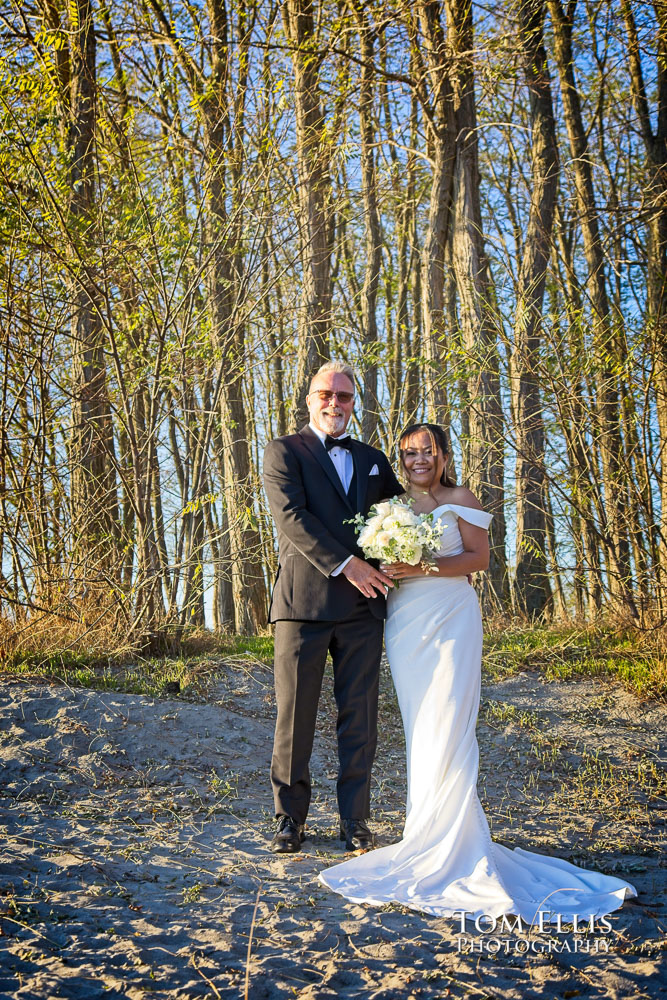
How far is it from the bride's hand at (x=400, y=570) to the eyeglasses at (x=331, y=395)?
0.90 metres

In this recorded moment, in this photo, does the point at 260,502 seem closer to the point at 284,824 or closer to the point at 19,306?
the point at 19,306

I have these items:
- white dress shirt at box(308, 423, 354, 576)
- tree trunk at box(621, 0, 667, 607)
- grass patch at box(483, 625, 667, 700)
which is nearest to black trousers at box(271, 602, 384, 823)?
white dress shirt at box(308, 423, 354, 576)

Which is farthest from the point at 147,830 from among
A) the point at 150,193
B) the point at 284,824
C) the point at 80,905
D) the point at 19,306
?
the point at 150,193

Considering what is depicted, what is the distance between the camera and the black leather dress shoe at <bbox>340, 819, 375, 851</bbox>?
4.16m

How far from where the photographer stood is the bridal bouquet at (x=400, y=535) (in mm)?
3990

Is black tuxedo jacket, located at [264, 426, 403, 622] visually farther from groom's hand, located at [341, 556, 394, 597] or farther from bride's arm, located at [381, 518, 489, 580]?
bride's arm, located at [381, 518, 489, 580]

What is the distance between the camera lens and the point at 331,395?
4.43m

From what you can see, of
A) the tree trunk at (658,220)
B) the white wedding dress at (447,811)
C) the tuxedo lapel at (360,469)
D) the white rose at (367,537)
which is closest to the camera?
the white wedding dress at (447,811)

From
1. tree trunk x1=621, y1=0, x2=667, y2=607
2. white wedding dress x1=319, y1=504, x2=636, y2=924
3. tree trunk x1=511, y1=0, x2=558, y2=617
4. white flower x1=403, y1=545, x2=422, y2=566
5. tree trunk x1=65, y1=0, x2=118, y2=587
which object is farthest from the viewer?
tree trunk x1=511, y1=0, x2=558, y2=617

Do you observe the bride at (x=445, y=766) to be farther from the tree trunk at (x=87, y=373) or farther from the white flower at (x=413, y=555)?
the tree trunk at (x=87, y=373)

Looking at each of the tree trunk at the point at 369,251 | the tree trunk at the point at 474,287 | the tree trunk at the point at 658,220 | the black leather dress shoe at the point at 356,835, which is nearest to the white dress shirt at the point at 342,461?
the black leather dress shoe at the point at 356,835

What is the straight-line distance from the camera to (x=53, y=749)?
5.17m

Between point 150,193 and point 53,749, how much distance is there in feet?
14.4

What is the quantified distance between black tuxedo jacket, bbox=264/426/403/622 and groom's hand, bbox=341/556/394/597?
0.18 feet
